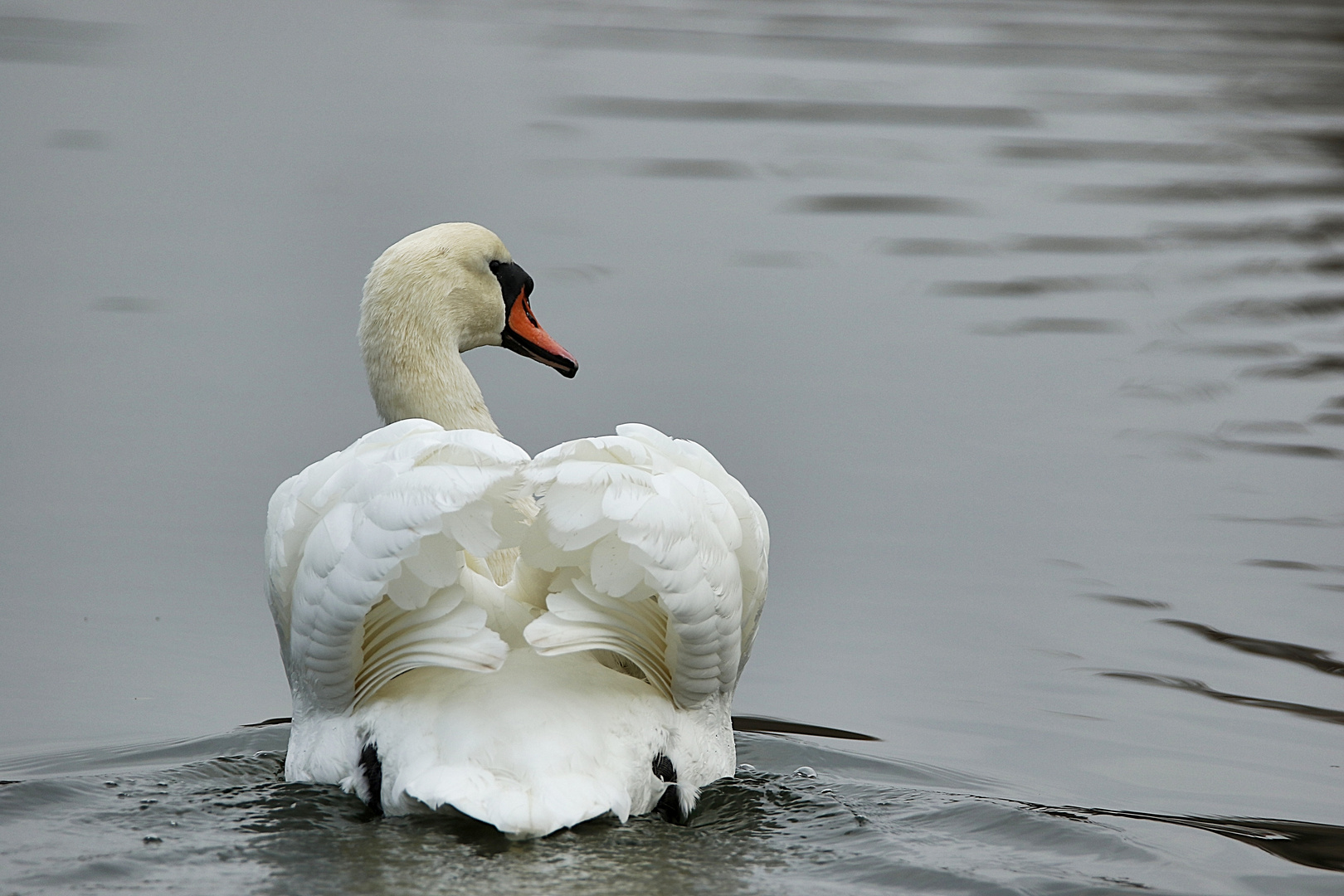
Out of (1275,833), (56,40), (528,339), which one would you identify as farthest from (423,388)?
(56,40)

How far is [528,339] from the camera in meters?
6.95

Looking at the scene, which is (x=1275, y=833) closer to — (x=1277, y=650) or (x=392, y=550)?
(x=1277, y=650)

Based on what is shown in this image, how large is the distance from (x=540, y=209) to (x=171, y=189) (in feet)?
8.66

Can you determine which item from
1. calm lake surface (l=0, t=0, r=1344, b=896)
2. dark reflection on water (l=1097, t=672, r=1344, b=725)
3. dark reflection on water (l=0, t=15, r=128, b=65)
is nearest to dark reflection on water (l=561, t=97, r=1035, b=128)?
calm lake surface (l=0, t=0, r=1344, b=896)

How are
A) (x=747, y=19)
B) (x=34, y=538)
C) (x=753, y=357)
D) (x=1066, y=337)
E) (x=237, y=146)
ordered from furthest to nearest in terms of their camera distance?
(x=747, y=19)
(x=237, y=146)
(x=1066, y=337)
(x=753, y=357)
(x=34, y=538)

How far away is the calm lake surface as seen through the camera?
5291 millimetres

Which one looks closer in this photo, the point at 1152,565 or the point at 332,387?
the point at 1152,565

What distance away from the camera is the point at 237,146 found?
14.2 m

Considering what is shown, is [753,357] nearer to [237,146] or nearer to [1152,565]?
[1152,565]

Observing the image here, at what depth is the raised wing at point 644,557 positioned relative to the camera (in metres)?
4.80

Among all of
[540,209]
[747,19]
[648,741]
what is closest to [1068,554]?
[648,741]

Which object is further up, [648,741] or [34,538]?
[648,741]

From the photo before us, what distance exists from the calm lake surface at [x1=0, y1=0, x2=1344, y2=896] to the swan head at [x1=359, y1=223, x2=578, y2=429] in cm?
124

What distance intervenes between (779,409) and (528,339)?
298 cm
